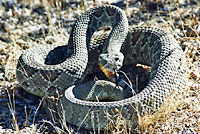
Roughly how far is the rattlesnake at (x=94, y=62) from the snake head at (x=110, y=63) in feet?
0.13

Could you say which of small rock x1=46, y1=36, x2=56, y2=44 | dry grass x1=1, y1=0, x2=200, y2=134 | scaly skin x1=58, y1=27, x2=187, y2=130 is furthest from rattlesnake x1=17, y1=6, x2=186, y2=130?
small rock x1=46, y1=36, x2=56, y2=44

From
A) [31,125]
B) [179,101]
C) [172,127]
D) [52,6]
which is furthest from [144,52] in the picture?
[52,6]

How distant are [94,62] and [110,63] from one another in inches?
35.9

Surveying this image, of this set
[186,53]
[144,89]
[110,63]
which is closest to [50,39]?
[110,63]

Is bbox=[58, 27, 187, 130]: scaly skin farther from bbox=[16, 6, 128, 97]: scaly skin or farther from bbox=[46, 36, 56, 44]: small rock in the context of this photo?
bbox=[46, 36, 56, 44]: small rock

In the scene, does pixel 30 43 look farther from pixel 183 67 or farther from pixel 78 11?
pixel 183 67

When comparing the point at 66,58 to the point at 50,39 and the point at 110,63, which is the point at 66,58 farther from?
the point at 50,39

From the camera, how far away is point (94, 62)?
719cm

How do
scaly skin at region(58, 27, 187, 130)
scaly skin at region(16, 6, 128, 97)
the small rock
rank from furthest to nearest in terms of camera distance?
the small rock, scaly skin at region(16, 6, 128, 97), scaly skin at region(58, 27, 187, 130)

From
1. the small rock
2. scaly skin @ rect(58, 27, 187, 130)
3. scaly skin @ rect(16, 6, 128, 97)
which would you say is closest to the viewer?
scaly skin @ rect(58, 27, 187, 130)

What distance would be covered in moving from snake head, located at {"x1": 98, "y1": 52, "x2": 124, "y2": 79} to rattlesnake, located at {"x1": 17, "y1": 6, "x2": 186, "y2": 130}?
0.04 m

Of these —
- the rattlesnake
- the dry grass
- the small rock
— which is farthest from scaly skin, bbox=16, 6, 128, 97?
the small rock

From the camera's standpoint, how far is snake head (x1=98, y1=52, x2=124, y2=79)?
6336 mm

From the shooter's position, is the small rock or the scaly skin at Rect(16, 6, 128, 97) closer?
the scaly skin at Rect(16, 6, 128, 97)
